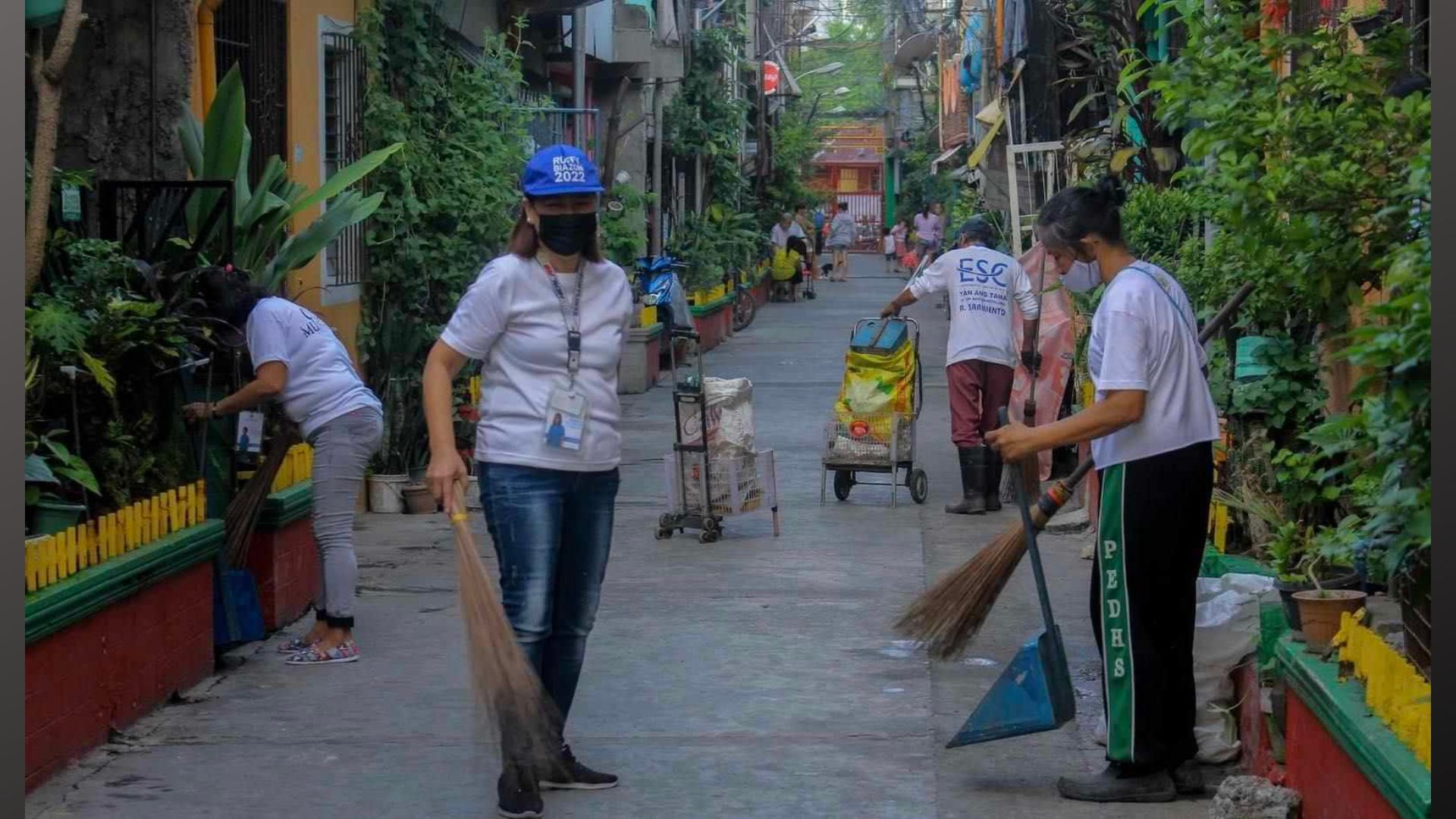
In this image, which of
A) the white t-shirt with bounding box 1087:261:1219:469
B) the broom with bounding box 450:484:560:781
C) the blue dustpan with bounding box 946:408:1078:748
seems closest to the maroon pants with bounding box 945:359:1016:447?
the blue dustpan with bounding box 946:408:1078:748

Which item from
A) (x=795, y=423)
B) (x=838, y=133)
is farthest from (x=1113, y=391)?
(x=838, y=133)

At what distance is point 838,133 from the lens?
8694cm

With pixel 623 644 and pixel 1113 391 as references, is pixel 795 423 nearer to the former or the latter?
pixel 623 644

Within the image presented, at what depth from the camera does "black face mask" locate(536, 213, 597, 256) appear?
558 cm

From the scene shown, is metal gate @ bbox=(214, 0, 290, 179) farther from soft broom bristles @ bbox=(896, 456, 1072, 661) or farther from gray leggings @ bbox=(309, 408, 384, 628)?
soft broom bristles @ bbox=(896, 456, 1072, 661)

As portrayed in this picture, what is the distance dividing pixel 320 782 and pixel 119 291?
229 cm

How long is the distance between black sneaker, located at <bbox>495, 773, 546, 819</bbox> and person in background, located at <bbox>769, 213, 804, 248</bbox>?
104 feet

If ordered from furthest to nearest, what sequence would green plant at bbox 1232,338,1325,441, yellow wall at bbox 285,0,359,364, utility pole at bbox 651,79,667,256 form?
utility pole at bbox 651,79,667,256
yellow wall at bbox 285,0,359,364
green plant at bbox 1232,338,1325,441

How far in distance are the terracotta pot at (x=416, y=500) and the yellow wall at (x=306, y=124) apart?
3.46 ft

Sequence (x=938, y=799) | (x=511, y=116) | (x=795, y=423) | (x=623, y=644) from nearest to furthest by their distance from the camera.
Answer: (x=938, y=799) → (x=623, y=644) → (x=511, y=116) → (x=795, y=423)

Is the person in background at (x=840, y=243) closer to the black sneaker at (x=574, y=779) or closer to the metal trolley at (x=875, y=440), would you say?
the metal trolley at (x=875, y=440)

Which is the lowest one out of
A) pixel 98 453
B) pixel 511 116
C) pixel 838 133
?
pixel 98 453

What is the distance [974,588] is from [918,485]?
6220 millimetres

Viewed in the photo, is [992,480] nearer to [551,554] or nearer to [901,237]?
[551,554]
